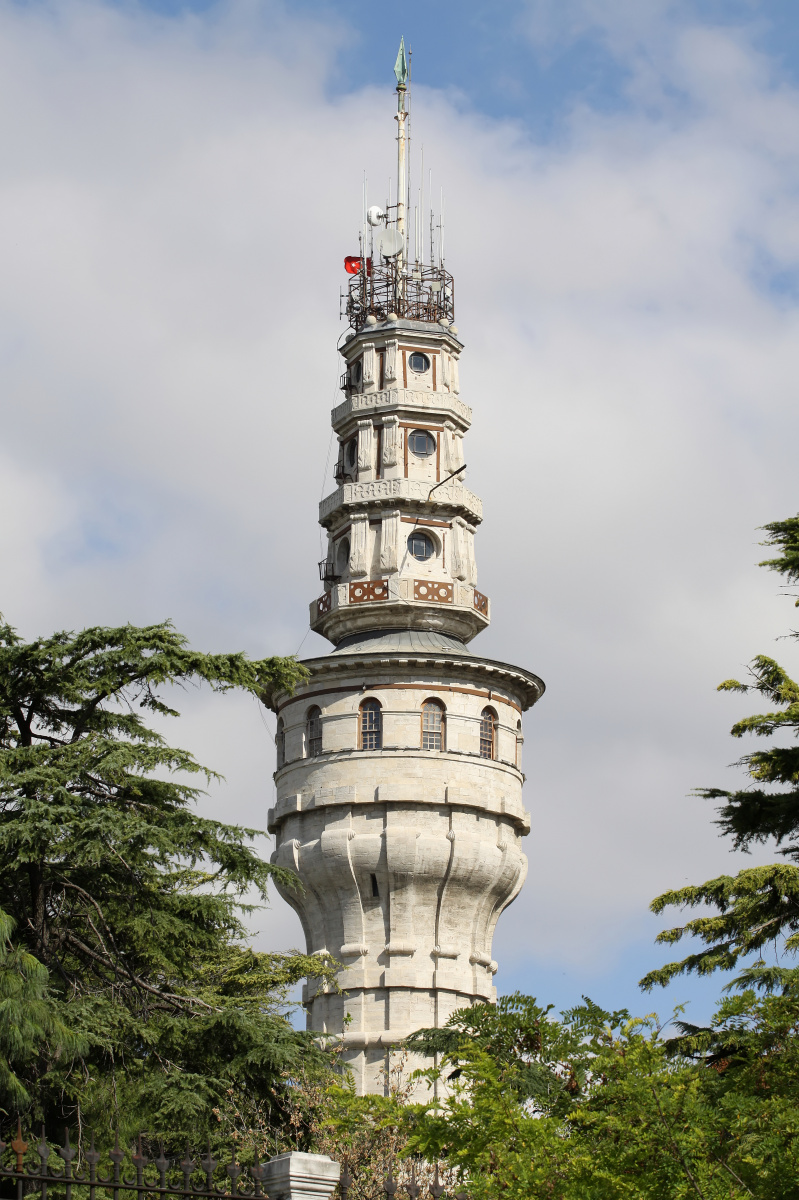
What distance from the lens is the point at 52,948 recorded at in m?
27.8

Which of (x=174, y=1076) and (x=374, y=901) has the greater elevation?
(x=374, y=901)

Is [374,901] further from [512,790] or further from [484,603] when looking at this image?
[484,603]

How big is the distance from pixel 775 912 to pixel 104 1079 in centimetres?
1048

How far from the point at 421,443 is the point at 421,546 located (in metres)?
3.96

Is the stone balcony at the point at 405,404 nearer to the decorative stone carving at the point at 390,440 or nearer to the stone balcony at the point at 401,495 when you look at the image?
the decorative stone carving at the point at 390,440

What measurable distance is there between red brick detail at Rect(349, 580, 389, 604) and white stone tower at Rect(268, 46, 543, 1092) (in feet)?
0.21

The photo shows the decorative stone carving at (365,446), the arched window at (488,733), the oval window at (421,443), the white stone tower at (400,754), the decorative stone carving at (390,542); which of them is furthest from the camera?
the oval window at (421,443)

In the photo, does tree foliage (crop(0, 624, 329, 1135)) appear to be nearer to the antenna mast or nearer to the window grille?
the window grille

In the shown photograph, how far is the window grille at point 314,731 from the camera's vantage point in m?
55.1

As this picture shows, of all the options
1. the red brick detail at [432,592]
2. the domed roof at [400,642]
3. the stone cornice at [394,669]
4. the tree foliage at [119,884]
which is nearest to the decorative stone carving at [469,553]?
the red brick detail at [432,592]

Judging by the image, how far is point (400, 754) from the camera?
53531 millimetres

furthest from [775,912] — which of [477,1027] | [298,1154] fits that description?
[298,1154]

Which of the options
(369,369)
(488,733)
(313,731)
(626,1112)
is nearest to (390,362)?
(369,369)

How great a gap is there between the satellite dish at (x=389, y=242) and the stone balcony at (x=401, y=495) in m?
9.38
